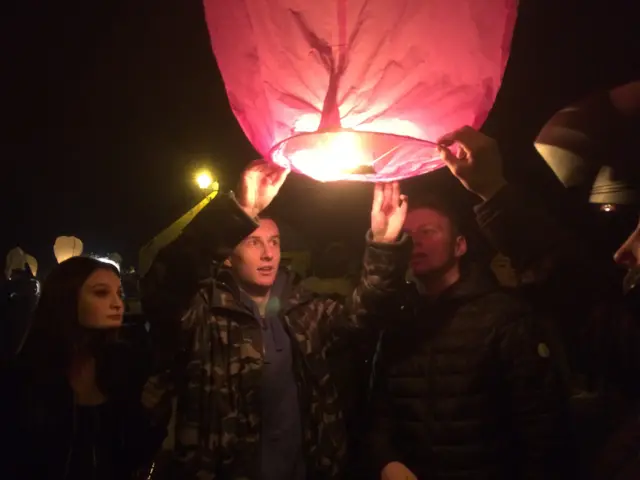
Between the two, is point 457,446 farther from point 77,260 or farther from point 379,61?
point 77,260

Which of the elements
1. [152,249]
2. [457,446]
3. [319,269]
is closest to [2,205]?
[152,249]

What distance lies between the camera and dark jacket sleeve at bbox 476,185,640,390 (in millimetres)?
2275


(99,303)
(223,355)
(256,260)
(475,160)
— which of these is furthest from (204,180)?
(475,160)

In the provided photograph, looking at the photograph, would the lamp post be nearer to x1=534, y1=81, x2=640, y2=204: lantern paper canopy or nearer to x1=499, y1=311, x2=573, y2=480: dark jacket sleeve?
x1=499, y1=311, x2=573, y2=480: dark jacket sleeve

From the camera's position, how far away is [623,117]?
2314 mm

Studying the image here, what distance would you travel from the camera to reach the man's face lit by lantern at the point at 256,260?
2.99 metres

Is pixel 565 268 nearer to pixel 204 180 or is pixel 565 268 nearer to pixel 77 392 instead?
pixel 77 392

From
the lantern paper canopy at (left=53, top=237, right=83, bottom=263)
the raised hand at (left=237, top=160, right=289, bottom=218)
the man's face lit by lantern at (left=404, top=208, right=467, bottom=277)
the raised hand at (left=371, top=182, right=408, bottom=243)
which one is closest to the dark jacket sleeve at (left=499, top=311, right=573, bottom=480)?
the man's face lit by lantern at (left=404, top=208, right=467, bottom=277)

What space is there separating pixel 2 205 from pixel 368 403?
18.1 m

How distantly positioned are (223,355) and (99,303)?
0.63m

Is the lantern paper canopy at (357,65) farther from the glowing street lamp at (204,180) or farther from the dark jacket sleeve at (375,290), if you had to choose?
the glowing street lamp at (204,180)

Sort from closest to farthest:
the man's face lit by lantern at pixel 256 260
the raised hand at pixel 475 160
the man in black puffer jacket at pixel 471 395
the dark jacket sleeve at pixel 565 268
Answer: the raised hand at pixel 475 160
the dark jacket sleeve at pixel 565 268
the man in black puffer jacket at pixel 471 395
the man's face lit by lantern at pixel 256 260

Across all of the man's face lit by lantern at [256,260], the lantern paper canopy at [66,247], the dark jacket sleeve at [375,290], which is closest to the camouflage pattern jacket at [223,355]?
the dark jacket sleeve at [375,290]

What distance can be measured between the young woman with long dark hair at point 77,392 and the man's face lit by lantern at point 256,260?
596 mm
